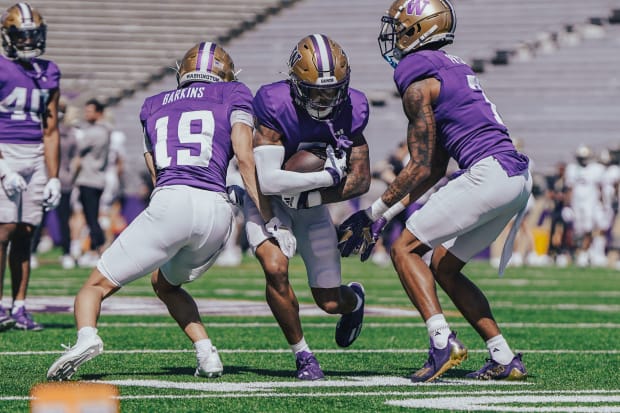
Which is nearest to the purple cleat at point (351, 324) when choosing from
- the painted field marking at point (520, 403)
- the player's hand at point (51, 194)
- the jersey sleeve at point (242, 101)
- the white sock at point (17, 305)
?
the jersey sleeve at point (242, 101)

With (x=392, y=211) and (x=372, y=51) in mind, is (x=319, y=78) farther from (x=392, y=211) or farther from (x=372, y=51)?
(x=372, y=51)

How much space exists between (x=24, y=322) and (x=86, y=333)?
278cm

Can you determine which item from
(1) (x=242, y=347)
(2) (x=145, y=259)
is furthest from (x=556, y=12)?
(2) (x=145, y=259)

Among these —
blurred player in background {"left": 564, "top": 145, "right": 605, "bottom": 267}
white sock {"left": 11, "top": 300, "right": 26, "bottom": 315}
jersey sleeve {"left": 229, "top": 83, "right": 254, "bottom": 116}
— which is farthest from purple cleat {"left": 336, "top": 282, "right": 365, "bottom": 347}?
blurred player in background {"left": 564, "top": 145, "right": 605, "bottom": 267}

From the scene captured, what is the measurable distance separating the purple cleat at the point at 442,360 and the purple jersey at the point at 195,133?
1.18 meters

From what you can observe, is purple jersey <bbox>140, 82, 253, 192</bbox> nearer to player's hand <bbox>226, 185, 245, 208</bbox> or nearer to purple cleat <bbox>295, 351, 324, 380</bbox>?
player's hand <bbox>226, 185, 245, 208</bbox>

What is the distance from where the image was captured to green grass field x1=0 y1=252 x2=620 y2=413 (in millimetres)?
4805

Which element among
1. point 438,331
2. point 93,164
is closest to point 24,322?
point 438,331

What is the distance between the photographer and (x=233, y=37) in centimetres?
2756

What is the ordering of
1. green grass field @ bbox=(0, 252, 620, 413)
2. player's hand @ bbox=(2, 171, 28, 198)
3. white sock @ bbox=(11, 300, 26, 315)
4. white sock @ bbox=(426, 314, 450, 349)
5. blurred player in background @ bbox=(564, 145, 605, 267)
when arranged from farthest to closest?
1. blurred player in background @ bbox=(564, 145, 605, 267)
2. white sock @ bbox=(11, 300, 26, 315)
3. player's hand @ bbox=(2, 171, 28, 198)
4. white sock @ bbox=(426, 314, 450, 349)
5. green grass field @ bbox=(0, 252, 620, 413)

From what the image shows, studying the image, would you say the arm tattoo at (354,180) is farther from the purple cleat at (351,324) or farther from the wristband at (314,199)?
the purple cleat at (351,324)

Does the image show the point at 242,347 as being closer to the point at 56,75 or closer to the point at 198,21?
the point at 56,75

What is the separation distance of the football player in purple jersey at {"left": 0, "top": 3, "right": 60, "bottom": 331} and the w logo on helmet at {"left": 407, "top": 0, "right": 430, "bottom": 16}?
2.93m

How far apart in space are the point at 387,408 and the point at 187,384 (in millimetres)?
1095
